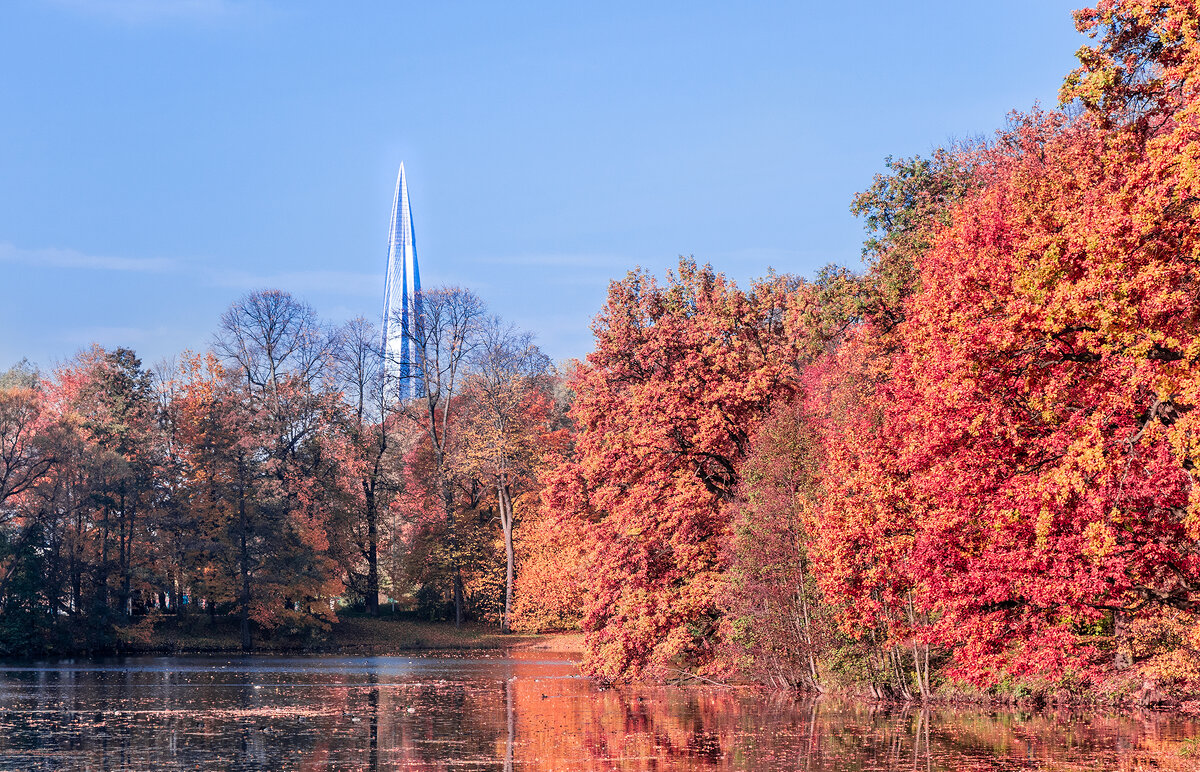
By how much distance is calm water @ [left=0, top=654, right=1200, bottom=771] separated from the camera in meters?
19.8

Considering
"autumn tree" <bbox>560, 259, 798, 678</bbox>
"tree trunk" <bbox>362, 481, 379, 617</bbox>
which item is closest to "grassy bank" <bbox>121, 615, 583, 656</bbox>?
"tree trunk" <bbox>362, 481, 379, 617</bbox>

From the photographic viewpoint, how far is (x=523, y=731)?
25625 millimetres

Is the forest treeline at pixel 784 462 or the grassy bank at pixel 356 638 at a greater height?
the forest treeline at pixel 784 462

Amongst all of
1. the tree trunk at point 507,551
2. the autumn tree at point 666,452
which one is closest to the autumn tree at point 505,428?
the tree trunk at point 507,551

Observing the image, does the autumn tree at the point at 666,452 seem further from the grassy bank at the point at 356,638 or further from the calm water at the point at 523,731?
the grassy bank at the point at 356,638

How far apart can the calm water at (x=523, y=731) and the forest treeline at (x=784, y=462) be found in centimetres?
147

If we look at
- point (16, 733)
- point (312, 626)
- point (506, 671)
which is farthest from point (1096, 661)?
point (312, 626)

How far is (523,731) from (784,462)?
11.2 m

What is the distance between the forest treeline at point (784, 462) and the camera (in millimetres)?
18453

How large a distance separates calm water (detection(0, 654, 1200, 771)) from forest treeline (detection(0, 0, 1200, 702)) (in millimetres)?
1469

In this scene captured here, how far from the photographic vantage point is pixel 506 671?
166ft

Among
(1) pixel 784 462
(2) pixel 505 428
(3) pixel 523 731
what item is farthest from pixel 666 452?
(2) pixel 505 428

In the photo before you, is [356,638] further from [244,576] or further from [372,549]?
[244,576]

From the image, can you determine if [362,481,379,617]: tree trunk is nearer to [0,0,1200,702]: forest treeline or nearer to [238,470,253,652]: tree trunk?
[0,0,1200,702]: forest treeline
